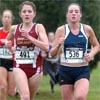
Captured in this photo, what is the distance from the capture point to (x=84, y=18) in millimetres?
17219

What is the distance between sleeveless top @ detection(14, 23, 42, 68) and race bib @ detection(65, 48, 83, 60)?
0.51m

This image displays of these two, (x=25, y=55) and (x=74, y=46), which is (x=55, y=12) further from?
(x=74, y=46)

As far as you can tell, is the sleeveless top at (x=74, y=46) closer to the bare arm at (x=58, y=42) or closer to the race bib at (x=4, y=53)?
the bare arm at (x=58, y=42)

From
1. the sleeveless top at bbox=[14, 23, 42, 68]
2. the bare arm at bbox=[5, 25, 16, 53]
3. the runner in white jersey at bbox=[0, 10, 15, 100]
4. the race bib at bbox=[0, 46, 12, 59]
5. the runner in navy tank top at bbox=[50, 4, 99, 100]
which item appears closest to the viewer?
the runner in navy tank top at bbox=[50, 4, 99, 100]

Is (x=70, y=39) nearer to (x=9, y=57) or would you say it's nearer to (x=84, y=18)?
(x=9, y=57)

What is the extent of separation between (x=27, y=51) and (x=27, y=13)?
0.65 meters

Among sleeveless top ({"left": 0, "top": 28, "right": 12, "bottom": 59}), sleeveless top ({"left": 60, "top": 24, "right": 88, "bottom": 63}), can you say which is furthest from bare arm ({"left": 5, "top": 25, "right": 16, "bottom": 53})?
sleeveless top ({"left": 0, "top": 28, "right": 12, "bottom": 59})

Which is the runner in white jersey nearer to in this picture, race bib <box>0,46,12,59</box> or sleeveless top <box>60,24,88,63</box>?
race bib <box>0,46,12,59</box>

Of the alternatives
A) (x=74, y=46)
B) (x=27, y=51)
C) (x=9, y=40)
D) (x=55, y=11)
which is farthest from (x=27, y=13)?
(x=55, y=11)

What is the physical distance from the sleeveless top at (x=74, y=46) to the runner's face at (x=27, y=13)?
2.19 ft

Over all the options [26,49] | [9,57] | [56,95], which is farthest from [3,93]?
[56,95]

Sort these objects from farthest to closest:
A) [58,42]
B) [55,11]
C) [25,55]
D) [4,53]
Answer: [55,11] < [4,53] < [25,55] < [58,42]

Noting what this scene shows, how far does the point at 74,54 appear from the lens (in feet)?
28.2

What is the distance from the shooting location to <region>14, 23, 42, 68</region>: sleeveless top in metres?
8.74
